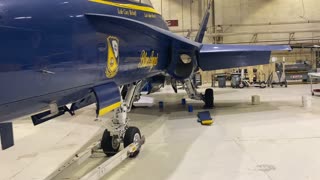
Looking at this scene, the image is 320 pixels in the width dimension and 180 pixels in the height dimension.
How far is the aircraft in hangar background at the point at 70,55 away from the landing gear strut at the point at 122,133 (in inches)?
0.6

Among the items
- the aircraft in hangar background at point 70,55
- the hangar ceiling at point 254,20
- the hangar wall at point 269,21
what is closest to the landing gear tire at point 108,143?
the aircraft in hangar background at point 70,55

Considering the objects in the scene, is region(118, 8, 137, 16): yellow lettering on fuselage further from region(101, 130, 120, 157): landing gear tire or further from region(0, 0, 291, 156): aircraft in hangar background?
region(101, 130, 120, 157): landing gear tire

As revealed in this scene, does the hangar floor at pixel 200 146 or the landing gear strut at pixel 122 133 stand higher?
the landing gear strut at pixel 122 133

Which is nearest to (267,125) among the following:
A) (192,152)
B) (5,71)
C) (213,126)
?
(213,126)

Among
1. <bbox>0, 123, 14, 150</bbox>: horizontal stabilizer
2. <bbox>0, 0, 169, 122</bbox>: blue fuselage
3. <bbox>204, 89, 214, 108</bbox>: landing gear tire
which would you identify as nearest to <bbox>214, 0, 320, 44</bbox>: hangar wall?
<bbox>204, 89, 214, 108</bbox>: landing gear tire

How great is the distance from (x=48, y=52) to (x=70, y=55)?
25 centimetres

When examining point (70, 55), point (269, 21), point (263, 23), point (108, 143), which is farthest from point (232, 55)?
point (269, 21)

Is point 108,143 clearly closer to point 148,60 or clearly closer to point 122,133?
point 122,133

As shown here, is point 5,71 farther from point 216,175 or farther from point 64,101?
point 216,175

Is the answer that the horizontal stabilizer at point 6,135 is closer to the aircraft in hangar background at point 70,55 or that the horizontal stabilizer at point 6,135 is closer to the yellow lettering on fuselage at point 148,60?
the aircraft in hangar background at point 70,55

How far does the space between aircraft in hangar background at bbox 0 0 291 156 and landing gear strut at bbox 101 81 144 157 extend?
0.05ft

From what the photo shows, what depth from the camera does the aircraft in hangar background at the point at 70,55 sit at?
70.5 inches

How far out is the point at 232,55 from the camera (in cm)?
771

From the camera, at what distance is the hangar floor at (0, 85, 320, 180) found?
3.70 meters
